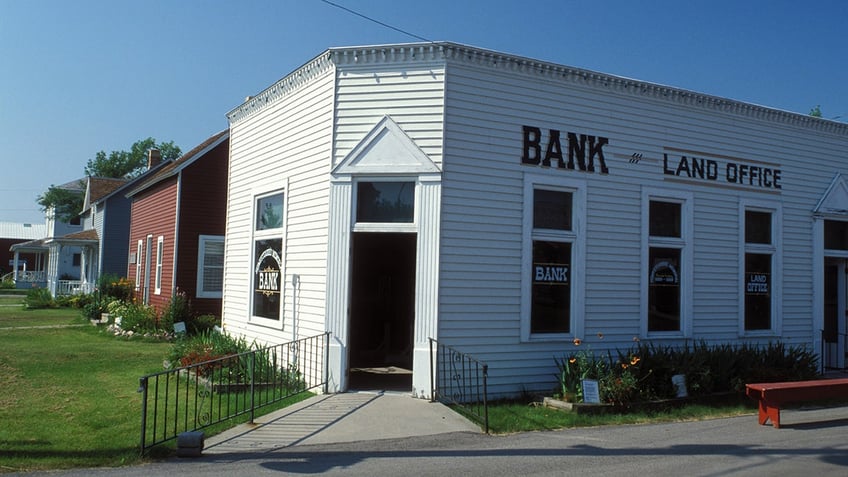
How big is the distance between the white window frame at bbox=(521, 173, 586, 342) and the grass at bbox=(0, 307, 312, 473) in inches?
178

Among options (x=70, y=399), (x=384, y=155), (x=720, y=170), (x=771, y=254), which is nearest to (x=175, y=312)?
(x=70, y=399)

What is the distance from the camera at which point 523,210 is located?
1136 cm

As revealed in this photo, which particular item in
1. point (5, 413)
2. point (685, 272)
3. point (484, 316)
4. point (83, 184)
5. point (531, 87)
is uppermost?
point (83, 184)

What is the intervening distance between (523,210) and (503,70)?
2377 mm

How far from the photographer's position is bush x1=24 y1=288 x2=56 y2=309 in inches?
1256

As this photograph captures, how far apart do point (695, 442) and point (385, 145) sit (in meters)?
6.28

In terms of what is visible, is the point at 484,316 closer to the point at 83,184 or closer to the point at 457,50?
the point at 457,50

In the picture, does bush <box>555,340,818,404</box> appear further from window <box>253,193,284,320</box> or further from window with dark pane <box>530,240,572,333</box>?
window <box>253,193,284,320</box>

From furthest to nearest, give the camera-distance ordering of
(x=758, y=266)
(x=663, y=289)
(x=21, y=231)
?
(x=21, y=231), (x=758, y=266), (x=663, y=289)

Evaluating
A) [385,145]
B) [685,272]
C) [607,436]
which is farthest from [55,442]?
[685,272]

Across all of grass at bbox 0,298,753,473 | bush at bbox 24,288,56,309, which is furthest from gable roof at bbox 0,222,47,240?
grass at bbox 0,298,753,473

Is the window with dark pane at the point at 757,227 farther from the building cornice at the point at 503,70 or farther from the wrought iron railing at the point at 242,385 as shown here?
the wrought iron railing at the point at 242,385

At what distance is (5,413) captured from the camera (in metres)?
9.59

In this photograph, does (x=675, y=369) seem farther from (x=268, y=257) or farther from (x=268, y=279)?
(x=268, y=257)
